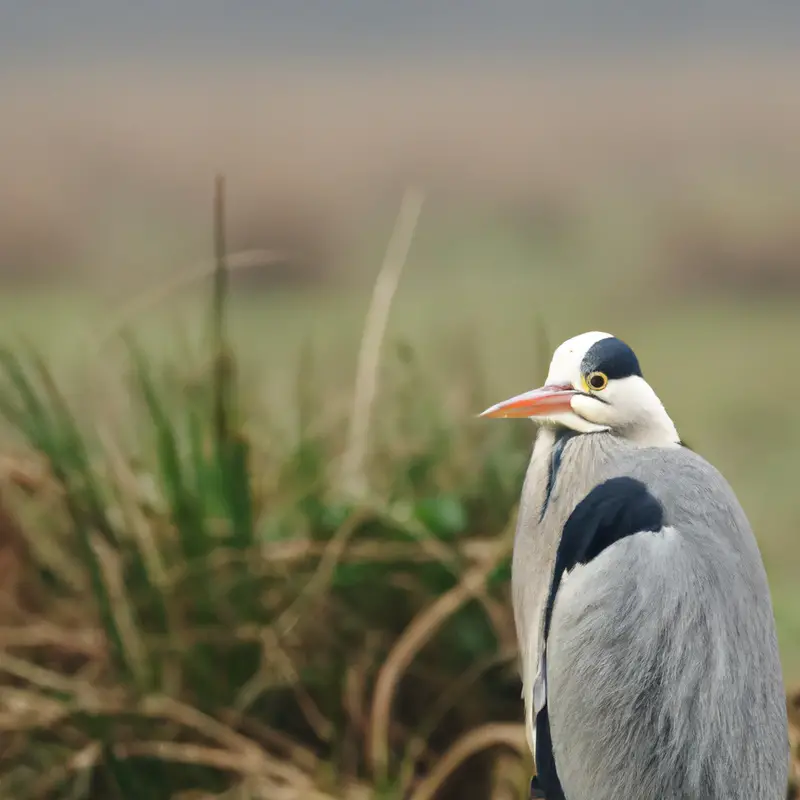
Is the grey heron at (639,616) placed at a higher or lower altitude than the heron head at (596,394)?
lower

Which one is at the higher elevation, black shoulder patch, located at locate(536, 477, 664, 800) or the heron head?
the heron head

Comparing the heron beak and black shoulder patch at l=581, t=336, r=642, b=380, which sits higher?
black shoulder patch at l=581, t=336, r=642, b=380

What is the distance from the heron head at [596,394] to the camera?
1.98 feet

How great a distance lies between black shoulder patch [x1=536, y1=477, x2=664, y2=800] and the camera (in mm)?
579

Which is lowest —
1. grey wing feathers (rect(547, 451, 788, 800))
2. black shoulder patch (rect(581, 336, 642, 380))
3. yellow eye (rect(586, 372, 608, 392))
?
grey wing feathers (rect(547, 451, 788, 800))

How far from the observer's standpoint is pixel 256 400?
136 centimetres

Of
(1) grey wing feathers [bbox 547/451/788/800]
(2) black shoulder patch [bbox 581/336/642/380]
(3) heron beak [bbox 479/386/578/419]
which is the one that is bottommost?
(1) grey wing feathers [bbox 547/451/788/800]

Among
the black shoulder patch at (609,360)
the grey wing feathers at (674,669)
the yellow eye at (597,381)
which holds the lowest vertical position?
the grey wing feathers at (674,669)

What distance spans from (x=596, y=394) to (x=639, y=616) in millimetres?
113

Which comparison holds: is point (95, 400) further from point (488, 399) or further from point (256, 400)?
point (488, 399)

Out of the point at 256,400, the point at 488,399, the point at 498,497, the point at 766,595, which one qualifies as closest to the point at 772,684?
the point at 766,595

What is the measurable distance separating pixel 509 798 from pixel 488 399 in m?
0.43

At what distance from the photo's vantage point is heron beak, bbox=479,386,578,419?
0.59 meters

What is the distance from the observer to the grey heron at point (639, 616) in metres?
0.56
